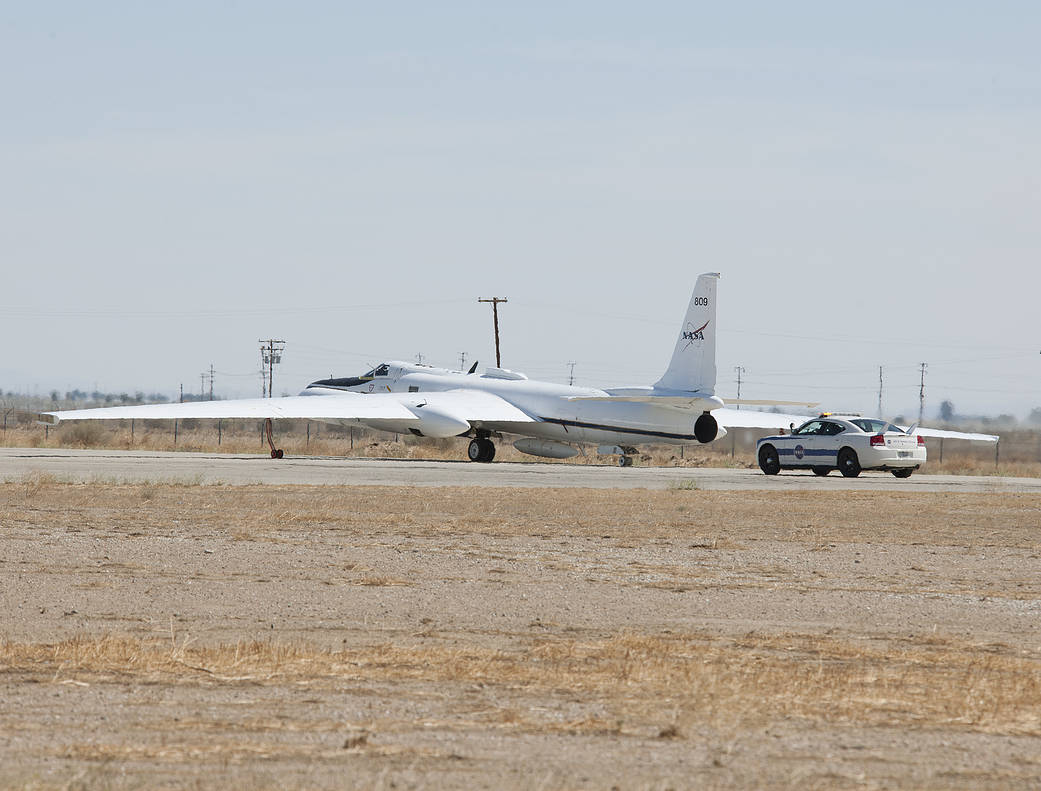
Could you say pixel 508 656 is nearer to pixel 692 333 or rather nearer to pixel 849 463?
pixel 849 463

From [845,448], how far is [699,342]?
1119 cm

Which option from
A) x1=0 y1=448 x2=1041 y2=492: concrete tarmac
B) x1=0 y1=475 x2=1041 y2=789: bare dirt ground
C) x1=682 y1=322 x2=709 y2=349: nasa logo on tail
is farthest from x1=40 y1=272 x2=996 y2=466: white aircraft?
x1=0 y1=475 x2=1041 y2=789: bare dirt ground

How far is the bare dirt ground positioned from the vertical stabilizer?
96.4 ft

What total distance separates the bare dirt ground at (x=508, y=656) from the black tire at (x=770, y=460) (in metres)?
20.3

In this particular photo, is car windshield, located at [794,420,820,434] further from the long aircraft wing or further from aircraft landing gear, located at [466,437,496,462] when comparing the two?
aircraft landing gear, located at [466,437,496,462]

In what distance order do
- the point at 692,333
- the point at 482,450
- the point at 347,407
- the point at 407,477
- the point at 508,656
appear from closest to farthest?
1. the point at 508,656
2. the point at 407,477
3. the point at 692,333
4. the point at 347,407
5. the point at 482,450

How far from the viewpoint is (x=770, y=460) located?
39.6 meters

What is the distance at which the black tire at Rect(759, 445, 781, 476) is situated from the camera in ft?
130

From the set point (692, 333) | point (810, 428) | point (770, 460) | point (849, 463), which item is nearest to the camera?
point (849, 463)

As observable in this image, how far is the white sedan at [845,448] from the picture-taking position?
124 feet

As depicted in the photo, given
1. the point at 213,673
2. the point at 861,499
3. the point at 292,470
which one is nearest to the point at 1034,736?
the point at 213,673

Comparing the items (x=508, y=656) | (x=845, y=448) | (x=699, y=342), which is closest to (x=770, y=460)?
(x=845, y=448)

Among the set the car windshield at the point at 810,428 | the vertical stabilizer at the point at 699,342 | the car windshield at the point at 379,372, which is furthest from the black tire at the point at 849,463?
the car windshield at the point at 379,372

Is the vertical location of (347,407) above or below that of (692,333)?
below
